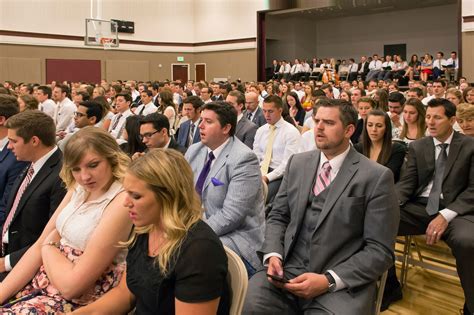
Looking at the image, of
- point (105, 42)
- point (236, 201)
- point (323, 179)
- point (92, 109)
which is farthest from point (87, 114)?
point (105, 42)

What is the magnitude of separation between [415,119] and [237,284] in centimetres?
357

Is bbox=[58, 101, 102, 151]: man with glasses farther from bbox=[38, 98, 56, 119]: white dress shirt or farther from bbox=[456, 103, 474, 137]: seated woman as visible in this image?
bbox=[38, 98, 56, 119]: white dress shirt

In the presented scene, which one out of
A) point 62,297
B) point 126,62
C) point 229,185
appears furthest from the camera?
point 126,62

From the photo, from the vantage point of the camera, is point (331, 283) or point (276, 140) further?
point (276, 140)

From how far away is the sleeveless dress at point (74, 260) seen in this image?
2039 mm

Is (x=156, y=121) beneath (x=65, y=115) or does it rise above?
beneath

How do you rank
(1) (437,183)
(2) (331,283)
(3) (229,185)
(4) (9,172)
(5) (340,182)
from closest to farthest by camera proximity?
(2) (331,283) → (5) (340,182) → (3) (229,185) → (4) (9,172) → (1) (437,183)

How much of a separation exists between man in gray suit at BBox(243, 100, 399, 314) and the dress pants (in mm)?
928

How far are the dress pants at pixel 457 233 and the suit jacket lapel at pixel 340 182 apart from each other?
1.16 m


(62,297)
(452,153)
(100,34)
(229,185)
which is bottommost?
(62,297)

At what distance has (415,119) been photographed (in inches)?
184

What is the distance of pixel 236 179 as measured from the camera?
2873mm

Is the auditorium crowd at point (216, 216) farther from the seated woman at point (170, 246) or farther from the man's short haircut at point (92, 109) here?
the man's short haircut at point (92, 109)

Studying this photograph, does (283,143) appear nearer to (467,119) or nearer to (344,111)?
(467,119)
